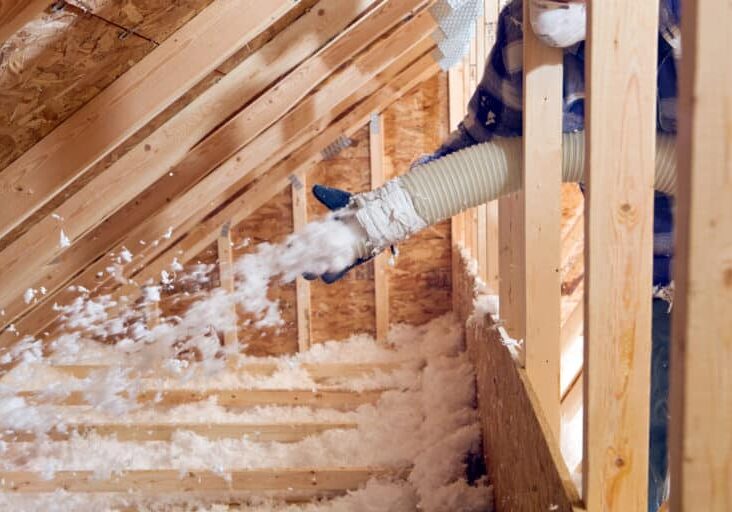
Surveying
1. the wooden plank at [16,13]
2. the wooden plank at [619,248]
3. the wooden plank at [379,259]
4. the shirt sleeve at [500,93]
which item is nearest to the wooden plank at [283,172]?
the wooden plank at [379,259]

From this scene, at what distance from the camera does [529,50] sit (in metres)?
1.29

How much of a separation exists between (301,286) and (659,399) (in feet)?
11.2

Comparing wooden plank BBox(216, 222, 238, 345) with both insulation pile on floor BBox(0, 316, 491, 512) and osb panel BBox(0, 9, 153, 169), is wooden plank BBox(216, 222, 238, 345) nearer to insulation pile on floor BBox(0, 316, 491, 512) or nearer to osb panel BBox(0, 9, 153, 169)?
insulation pile on floor BBox(0, 316, 491, 512)

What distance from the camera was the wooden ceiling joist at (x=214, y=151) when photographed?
1.70 meters

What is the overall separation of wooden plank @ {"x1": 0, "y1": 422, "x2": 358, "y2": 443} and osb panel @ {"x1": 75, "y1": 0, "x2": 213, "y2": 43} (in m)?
2.01

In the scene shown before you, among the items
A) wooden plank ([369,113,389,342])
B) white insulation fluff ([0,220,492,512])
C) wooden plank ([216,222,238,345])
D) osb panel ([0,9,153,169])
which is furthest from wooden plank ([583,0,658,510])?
wooden plank ([216,222,238,345])

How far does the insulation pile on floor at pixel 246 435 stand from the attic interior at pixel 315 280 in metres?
0.01

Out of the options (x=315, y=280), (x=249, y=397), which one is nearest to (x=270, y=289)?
(x=249, y=397)

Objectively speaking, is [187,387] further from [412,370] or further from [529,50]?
[529,50]

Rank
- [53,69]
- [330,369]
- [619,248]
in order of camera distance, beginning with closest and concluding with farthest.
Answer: [619,248] → [53,69] → [330,369]

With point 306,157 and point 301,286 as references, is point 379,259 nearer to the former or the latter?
point 301,286

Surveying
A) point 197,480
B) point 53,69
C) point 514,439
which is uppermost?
point 53,69

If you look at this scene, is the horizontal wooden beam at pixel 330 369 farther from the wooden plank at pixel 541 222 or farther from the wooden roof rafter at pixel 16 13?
the wooden roof rafter at pixel 16 13

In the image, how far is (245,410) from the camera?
11.7 feet
